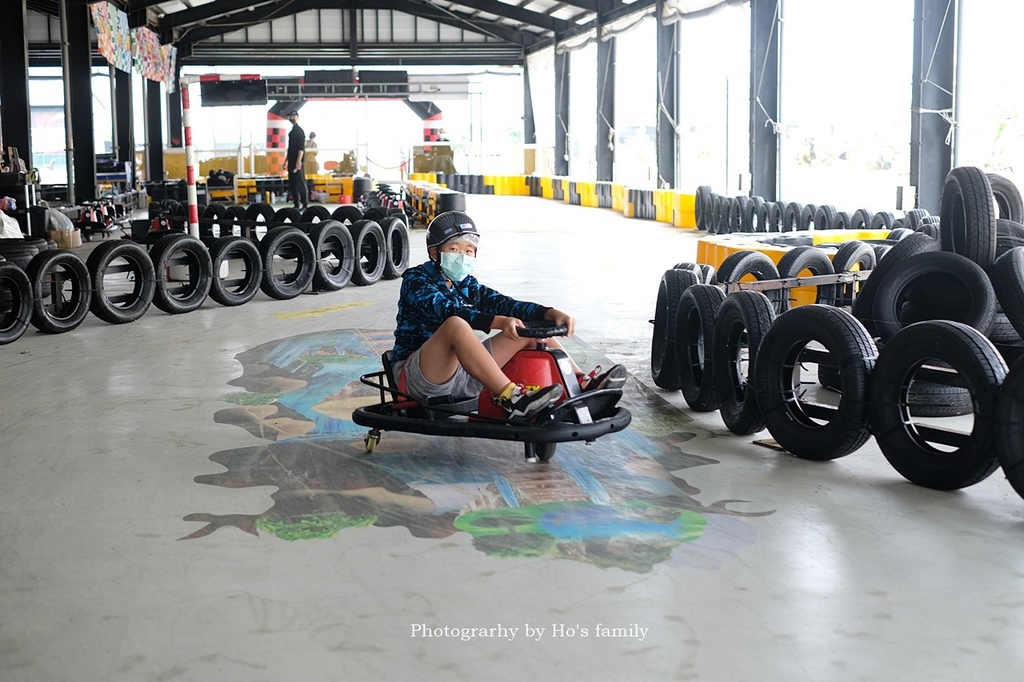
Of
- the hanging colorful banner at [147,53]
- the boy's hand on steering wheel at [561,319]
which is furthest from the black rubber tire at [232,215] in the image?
the hanging colorful banner at [147,53]

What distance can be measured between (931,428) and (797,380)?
0.71 m

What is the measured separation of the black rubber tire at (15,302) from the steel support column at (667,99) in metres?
13.1

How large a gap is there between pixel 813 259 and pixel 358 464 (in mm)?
3495

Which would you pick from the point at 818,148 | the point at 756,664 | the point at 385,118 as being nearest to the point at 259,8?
the point at 385,118

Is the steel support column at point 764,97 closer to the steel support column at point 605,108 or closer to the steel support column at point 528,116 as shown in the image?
the steel support column at point 605,108

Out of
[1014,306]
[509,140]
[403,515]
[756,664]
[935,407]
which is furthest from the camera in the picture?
[509,140]

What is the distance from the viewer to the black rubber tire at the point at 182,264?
762 centimetres

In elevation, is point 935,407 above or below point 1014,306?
below

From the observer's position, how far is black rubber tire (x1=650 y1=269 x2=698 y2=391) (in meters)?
5.09

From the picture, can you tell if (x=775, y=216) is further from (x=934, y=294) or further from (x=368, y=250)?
(x=934, y=294)

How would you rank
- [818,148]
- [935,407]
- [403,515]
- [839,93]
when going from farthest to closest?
[818,148]
[839,93]
[935,407]
[403,515]

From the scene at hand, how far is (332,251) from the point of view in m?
9.45

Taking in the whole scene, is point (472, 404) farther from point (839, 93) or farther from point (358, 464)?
point (839, 93)

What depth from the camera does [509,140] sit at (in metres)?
35.8
